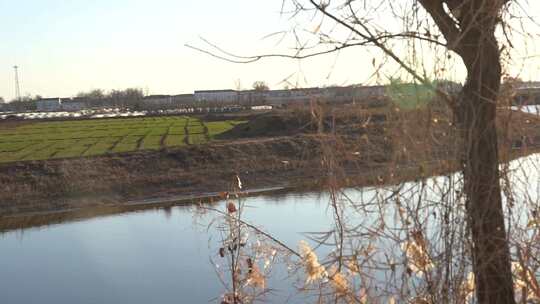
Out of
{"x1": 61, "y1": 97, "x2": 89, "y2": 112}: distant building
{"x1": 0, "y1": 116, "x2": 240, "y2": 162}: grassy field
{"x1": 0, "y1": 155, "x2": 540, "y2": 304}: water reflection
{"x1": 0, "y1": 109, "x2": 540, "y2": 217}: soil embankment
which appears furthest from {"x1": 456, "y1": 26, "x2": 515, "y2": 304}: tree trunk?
{"x1": 61, "y1": 97, "x2": 89, "y2": 112}: distant building

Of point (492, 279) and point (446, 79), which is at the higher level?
point (446, 79)

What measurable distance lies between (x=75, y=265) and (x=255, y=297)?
932cm

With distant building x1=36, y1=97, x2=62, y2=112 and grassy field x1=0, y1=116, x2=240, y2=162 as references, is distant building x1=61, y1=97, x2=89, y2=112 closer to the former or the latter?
distant building x1=36, y1=97, x2=62, y2=112

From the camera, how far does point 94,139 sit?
31.0 m

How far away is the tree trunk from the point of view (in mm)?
2467

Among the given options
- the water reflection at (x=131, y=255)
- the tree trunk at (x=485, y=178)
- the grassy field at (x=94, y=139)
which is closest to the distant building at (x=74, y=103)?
the grassy field at (x=94, y=139)

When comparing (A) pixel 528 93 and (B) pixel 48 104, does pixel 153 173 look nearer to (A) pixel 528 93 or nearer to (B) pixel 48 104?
(A) pixel 528 93

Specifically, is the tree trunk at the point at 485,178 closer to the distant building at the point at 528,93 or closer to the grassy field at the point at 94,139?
the distant building at the point at 528,93

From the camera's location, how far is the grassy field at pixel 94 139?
2589cm

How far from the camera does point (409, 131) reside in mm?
2613

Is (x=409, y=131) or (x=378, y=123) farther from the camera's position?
(x=378, y=123)

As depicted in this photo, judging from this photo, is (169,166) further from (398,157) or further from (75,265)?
(398,157)

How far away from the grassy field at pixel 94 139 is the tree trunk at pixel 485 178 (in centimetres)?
2287

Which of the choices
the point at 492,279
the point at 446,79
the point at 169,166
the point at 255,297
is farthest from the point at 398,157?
the point at 169,166
